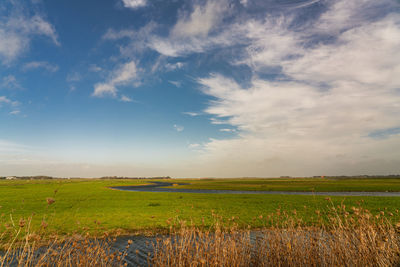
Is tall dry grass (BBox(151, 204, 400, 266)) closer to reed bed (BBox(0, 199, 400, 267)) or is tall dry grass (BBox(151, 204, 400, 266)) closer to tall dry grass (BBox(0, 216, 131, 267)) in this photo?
reed bed (BBox(0, 199, 400, 267))

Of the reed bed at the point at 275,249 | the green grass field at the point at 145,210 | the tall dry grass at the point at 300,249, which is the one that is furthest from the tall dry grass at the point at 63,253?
the tall dry grass at the point at 300,249

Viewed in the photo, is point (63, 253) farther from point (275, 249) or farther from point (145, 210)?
point (145, 210)

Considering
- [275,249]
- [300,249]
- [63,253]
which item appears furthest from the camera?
[275,249]

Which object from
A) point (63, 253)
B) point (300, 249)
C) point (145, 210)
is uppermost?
point (300, 249)

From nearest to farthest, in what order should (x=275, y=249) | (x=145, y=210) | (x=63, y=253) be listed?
(x=63, y=253) < (x=275, y=249) < (x=145, y=210)

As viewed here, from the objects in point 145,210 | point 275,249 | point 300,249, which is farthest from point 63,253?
point 145,210

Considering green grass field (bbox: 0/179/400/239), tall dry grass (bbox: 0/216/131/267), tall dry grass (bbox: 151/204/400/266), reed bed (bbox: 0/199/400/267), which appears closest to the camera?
tall dry grass (bbox: 0/216/131/267)

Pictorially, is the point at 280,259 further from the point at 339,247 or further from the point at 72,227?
the point at 72,227

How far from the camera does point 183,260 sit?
7.52m

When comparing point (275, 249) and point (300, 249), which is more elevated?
point (300, 249)

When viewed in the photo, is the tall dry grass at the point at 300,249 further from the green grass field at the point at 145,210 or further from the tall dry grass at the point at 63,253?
the tall dry grass at the point at 63,253

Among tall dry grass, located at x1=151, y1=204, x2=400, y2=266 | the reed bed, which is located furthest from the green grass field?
tall dry grass, located at x1=151, y1=204, x2=400, y2=266

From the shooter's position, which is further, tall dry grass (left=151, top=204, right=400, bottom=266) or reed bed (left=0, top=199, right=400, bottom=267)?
tall dry grass (left=151, top=204, right=400, bottom=266)

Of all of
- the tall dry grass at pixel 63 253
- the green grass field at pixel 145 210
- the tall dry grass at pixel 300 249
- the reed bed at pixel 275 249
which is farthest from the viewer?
the green grass field at pixel 145 210
